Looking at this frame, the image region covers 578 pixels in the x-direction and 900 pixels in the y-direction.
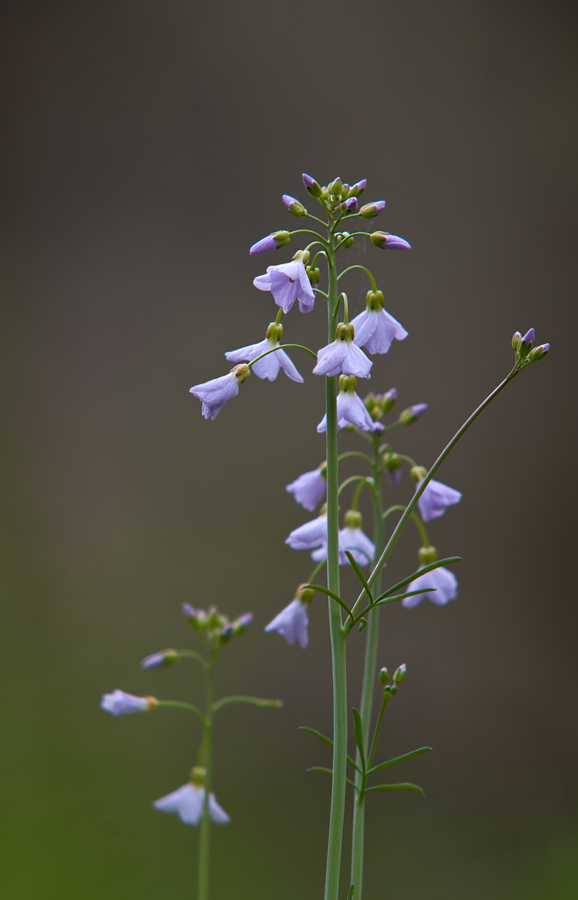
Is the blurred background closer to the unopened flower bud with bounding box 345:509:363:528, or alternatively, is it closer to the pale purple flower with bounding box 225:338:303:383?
the unopened flower bud with bounding box 345:509:363:528

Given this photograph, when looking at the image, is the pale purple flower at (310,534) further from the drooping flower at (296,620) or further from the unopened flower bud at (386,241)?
the unopened flower bud at (386,241)

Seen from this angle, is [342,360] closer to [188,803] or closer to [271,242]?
[271,242]

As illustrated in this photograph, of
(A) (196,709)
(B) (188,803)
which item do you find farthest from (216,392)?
(B) (188,803)

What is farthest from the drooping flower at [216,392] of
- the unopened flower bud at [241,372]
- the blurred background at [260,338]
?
the blurred background at [260,338]

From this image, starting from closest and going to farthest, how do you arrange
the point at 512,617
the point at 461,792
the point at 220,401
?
1. the point at 220,401
2. the point at 461,792
3. the point at 512,617

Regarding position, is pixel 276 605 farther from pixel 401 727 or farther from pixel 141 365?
pixel 141 365

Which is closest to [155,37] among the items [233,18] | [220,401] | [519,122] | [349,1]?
[233,18]
